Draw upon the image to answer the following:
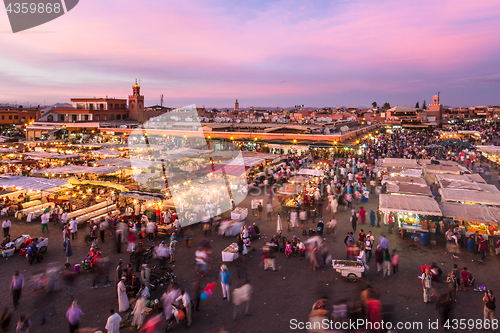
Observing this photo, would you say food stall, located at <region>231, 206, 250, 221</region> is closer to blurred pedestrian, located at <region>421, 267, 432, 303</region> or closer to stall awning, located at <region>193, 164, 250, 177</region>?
stall awning, located at <region>193, 164, 250, 177</region>

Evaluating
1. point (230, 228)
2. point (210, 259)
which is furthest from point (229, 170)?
point (210, 259)

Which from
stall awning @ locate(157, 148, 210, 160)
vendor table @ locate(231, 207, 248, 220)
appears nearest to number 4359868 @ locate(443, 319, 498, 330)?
vendor table @ locate(231, 207, 248, 220)

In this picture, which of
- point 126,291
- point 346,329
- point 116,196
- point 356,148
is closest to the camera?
point 346,329

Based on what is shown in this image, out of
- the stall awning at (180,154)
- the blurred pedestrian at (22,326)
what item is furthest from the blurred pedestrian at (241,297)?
the stall awning at (180,154)

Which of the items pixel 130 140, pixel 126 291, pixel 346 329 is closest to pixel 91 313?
pixel 126 291

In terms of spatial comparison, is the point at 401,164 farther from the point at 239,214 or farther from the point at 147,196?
the point at 147,196

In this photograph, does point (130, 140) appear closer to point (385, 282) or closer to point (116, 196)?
point (116, 196)

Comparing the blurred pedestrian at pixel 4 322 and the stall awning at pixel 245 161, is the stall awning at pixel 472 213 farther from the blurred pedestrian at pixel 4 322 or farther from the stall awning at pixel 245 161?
the blurred pedestrian at pixel 4 322
